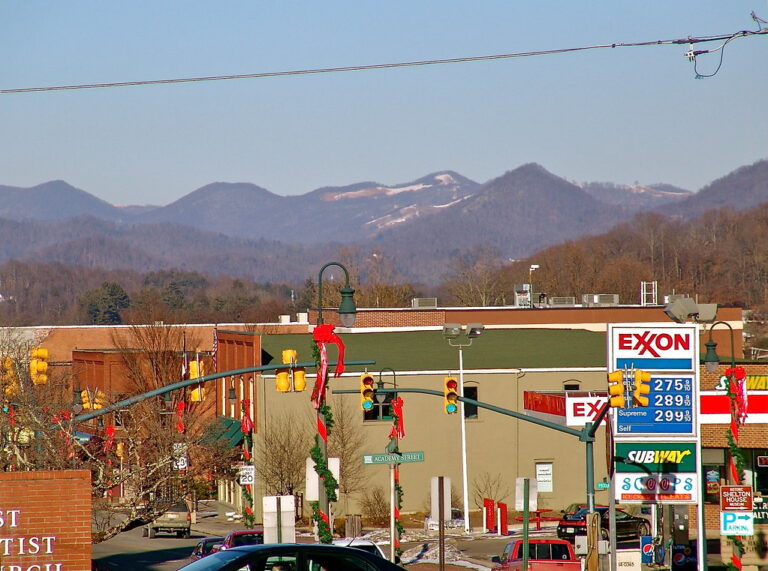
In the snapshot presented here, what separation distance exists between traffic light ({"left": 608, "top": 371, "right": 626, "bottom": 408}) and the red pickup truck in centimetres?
630

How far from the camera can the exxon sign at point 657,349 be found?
102ft

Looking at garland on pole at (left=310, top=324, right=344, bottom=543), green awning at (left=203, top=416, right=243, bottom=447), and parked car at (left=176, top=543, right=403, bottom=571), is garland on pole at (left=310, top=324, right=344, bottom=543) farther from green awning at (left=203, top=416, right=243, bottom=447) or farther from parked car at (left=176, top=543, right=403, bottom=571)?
green awning at (left=203, top=416, right=243, bottom=447)

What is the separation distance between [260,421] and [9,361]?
44.5 ft

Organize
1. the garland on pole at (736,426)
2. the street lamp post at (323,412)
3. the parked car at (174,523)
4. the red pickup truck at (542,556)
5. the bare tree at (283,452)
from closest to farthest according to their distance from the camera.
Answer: the street lamp post at (323,412) < the red pickup truck at (542,556) < the garland on pole at (736,426) < the parked car at (174,523) < the bare tree at (283,452)

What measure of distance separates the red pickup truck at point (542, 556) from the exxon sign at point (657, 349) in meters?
5.64

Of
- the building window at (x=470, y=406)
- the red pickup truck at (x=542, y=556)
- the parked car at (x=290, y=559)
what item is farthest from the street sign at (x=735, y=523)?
the building window at (x=470, y=406)

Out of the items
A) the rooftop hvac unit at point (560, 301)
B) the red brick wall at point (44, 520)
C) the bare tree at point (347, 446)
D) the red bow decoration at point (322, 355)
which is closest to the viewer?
the red brick wall at point (44, 520)

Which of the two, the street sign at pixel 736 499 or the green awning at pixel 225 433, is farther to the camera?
the green awning at pixel 225 433

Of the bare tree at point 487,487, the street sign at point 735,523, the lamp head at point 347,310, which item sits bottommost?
the bare tree at point 487,487

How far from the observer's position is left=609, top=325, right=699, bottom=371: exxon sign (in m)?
31.1

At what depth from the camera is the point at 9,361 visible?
46.7m

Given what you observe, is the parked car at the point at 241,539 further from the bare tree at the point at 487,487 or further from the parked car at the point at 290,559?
the bare tree at the point at 487,487

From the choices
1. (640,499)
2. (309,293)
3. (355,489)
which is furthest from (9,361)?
(309,293)

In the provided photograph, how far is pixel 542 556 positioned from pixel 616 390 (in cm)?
803
